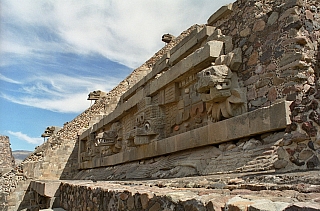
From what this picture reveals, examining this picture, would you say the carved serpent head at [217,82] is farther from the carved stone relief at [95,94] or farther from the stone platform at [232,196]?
the carved stone relief at [95,94]

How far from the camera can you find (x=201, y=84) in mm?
5559

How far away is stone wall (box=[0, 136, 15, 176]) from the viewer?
845 inches

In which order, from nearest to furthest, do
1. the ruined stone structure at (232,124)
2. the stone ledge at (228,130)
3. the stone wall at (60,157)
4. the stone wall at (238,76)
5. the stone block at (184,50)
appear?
the ruined stone structure at (232,124) < the stone ledge at (228,130) < the stone wall at (238,76) < the stone block at (184,50) < the stone wall at (60,157)

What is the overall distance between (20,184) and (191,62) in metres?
12.3

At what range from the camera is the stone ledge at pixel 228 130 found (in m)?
4.45

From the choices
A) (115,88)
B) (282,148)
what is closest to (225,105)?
(282,148)

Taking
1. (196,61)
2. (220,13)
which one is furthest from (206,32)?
(196,61)

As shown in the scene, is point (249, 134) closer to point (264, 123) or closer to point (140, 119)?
point (264, 123)

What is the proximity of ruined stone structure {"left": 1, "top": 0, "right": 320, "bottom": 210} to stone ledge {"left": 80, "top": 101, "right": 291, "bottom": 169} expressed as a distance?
16mm

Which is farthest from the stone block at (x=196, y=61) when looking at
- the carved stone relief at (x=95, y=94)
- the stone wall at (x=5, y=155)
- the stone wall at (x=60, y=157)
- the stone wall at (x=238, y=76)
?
the stone wall at (x=5, y=155)

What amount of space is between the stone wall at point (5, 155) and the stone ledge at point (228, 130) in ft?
54.6

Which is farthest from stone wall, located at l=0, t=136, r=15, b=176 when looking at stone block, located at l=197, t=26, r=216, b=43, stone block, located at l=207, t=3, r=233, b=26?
stone block, located at l=207, t=3, r=233, b=26

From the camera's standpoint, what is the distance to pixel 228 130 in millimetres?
5309

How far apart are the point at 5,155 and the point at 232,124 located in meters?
21.2
